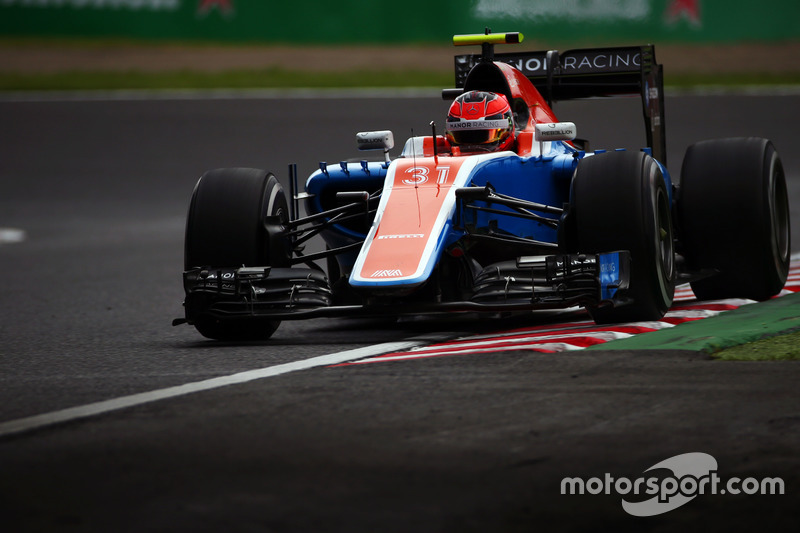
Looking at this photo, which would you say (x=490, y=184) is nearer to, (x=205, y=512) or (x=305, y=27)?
(x=205, y=512)

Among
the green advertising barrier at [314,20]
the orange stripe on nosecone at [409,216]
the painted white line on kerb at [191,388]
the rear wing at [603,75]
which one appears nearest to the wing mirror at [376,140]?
the orange stripe on nosecone at [409,216]

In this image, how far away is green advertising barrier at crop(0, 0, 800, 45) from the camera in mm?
24922

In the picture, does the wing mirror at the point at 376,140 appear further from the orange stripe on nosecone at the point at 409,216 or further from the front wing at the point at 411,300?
the front wing at the point at 411,300

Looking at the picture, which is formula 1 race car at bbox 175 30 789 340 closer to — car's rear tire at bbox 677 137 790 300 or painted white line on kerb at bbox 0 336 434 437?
car's rear tire at bbox 677 137 790 300

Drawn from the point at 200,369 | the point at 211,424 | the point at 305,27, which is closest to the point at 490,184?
the point at 200,369

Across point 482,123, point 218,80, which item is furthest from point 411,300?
point 218,80

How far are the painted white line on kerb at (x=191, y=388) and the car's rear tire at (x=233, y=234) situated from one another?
111 centimetres

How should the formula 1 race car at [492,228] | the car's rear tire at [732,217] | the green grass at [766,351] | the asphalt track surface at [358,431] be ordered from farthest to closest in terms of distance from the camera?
the car's rear tire at [732,217] < the formula 1 race car at [492,228] < the green grass at [766,351] < the asphalt track surface at [358,431]

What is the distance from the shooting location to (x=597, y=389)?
5422 mm

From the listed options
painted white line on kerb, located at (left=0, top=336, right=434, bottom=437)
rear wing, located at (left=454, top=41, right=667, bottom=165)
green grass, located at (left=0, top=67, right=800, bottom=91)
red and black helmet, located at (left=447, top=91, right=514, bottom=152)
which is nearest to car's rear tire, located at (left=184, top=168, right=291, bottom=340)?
painted white line on kerb, located at (left=0, top=336, right=434, bottom=437)

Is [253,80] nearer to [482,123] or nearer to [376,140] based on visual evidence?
[376,140]

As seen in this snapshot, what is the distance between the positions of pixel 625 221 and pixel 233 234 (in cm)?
232

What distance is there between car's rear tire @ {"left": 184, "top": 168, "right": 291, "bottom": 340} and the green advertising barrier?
16.9 meters

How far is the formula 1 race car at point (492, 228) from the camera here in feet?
23.2
